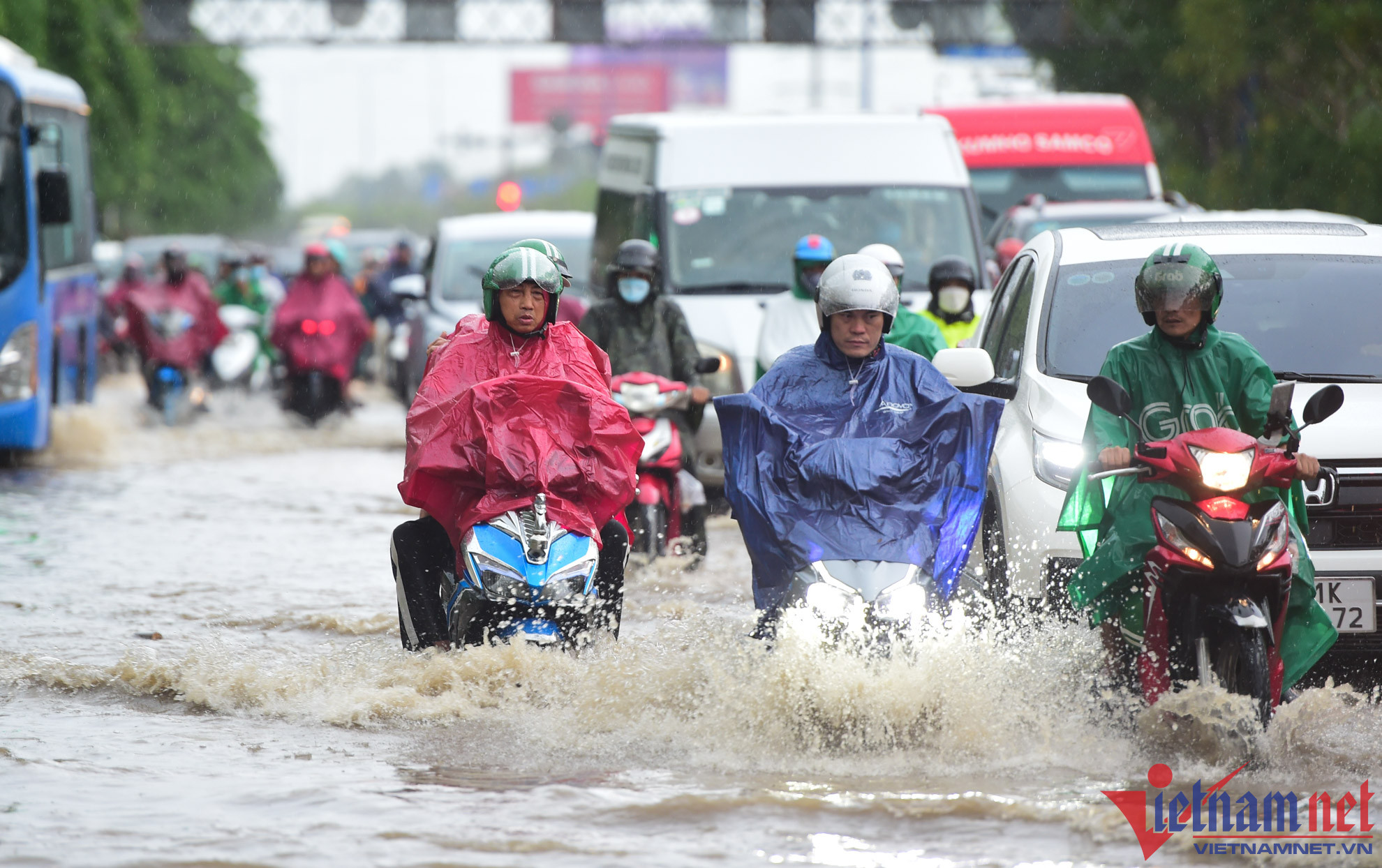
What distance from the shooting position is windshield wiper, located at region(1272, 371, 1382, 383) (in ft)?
24.8

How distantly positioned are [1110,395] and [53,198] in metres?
11.8

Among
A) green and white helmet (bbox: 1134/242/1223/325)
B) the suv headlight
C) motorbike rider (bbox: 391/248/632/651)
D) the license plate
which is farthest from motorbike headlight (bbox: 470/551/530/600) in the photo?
the suv headlight

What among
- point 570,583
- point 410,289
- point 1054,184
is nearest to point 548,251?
point 570,583

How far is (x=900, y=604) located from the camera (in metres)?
6.12

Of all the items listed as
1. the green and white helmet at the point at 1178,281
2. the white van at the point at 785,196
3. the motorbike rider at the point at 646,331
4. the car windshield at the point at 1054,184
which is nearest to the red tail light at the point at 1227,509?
the green and white helmet at the point at 1178,281

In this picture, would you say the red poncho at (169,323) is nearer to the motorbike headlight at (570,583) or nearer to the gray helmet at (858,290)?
the motorbike headlight at (570,583)

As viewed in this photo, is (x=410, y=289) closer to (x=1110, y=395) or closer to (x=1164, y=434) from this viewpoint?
(x=1164, y=434)

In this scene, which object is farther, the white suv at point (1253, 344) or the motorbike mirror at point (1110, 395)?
the white suv at point (1253, 344)

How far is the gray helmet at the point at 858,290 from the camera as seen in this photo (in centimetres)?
658

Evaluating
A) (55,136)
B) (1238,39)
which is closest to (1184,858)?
(55,136)

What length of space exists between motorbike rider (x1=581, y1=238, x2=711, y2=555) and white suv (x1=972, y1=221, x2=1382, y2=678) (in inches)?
90.7

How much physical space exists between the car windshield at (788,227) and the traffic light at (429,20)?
33.1 metres
